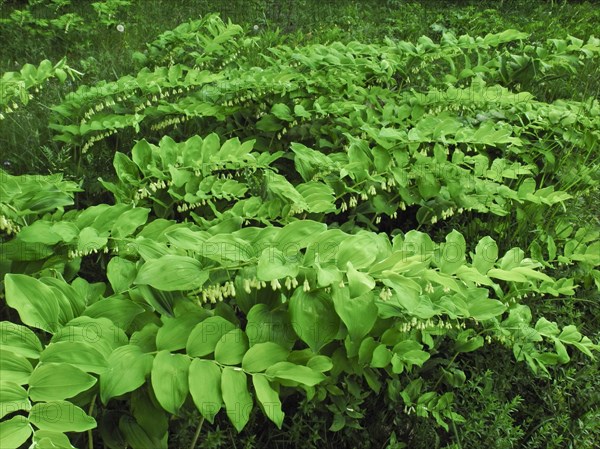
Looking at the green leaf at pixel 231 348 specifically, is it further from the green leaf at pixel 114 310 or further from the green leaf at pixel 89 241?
the green leaf at pixel 89 241

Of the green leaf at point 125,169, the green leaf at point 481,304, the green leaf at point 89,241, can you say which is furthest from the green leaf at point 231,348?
the green leaf at point 125,169

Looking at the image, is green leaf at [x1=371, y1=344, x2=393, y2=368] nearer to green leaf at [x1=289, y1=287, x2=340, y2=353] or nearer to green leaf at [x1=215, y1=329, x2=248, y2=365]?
green leaf at [x1=289, y1=287, x2=340, y2=353]

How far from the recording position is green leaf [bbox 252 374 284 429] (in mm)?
1184

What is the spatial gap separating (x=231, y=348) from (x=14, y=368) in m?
0.45

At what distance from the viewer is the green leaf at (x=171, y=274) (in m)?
1.20

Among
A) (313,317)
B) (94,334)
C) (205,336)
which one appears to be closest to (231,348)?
(205,336)

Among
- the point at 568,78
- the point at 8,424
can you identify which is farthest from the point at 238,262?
the point at 568,78

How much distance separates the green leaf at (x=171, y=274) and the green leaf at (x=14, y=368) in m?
0.28

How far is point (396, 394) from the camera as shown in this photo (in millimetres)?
1886

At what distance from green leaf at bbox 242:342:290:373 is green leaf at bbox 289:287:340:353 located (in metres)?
0.08

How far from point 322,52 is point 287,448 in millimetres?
2125

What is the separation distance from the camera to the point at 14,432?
0.96 metres

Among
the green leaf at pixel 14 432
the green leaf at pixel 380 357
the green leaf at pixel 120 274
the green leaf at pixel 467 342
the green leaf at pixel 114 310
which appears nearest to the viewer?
the green leaf at pixel 14 432

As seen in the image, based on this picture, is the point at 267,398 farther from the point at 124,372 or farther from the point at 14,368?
the point at 14,368
